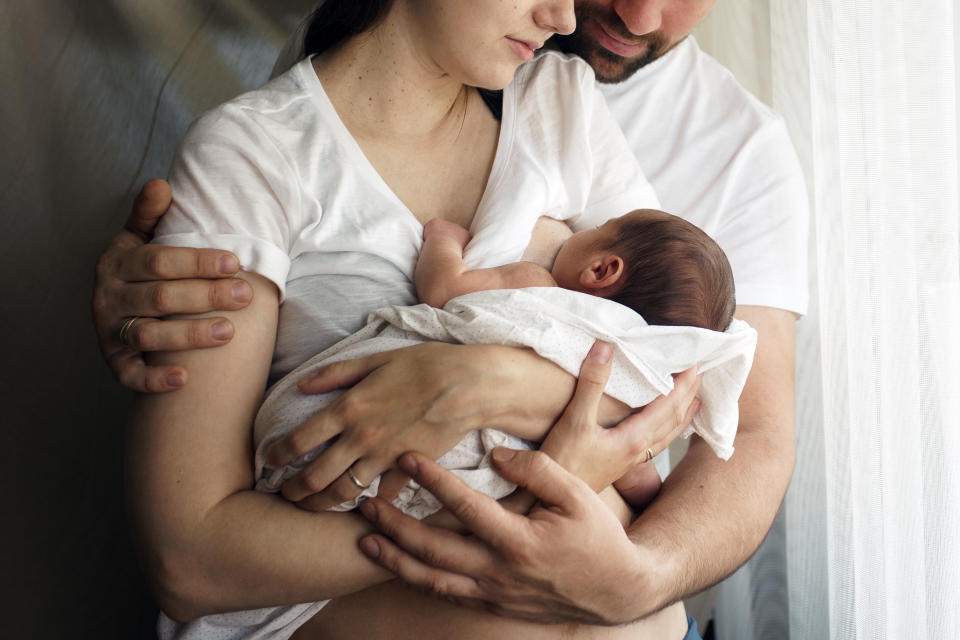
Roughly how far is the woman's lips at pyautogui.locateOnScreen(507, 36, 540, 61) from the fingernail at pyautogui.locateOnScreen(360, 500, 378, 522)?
2.43 ft

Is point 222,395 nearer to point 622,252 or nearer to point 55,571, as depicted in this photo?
point 622,252

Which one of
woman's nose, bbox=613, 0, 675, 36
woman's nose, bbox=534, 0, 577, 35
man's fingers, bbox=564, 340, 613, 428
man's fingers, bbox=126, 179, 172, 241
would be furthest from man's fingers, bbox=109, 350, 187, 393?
woman's nose, bbox=613, 0, 675, 36

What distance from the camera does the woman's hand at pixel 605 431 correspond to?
45.1 inches

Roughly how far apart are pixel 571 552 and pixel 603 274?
43 cm

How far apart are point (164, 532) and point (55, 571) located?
825mm

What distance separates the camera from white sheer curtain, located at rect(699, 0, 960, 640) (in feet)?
4.39

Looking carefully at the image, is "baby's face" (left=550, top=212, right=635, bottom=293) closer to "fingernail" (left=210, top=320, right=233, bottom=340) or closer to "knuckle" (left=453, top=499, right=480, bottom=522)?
"knuckle" (left=453, top=499, right=480, bottom=522)

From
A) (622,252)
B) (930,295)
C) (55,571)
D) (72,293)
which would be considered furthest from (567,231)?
(55,571)

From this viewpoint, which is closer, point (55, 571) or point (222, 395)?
point (222, 395)

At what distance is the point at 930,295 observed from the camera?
53.7 inches

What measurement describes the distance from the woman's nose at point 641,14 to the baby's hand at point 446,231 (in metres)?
0.69

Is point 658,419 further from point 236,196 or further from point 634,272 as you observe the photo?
point 236,196

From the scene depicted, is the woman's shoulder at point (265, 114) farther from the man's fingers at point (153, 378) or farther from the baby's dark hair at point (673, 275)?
the baby's dark hair at point (673, 275)

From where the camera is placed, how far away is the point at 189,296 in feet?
3.69
